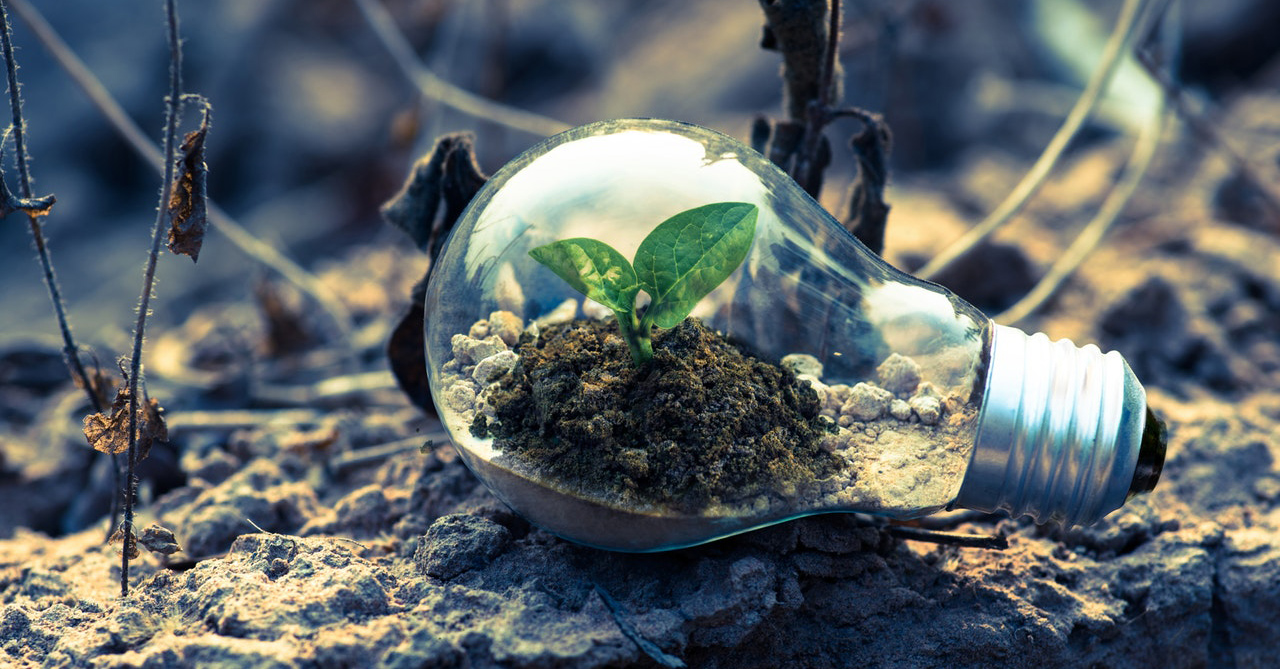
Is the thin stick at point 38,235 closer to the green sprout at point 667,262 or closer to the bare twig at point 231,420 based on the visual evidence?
the bare twig at point 231,420

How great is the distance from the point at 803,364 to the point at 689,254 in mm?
314

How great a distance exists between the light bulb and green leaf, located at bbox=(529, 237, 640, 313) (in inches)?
4.3

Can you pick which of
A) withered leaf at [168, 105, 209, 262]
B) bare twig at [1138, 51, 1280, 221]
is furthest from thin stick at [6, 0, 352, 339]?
bare twig at [1138, 51, 1280, 221]

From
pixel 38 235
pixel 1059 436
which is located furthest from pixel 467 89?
pixel 1059 436

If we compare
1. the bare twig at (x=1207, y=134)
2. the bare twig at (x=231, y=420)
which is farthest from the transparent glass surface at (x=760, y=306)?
the bare twig at (x=1207, y=134)

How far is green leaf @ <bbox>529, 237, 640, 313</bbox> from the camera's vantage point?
4.84 feet

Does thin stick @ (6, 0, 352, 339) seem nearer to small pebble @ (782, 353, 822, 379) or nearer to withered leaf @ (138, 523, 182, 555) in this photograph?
withered leaf @ (138, 523, 182, 555)

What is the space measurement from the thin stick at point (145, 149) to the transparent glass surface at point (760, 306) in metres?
0.76

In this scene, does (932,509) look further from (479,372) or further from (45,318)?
(45,318)

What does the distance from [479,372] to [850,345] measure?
0.60m

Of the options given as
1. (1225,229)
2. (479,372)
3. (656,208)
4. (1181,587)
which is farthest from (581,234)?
(1225,229)

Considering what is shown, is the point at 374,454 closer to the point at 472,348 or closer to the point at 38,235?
the point at 472,348

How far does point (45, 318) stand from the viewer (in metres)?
4.82

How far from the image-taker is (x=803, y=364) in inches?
65.8
